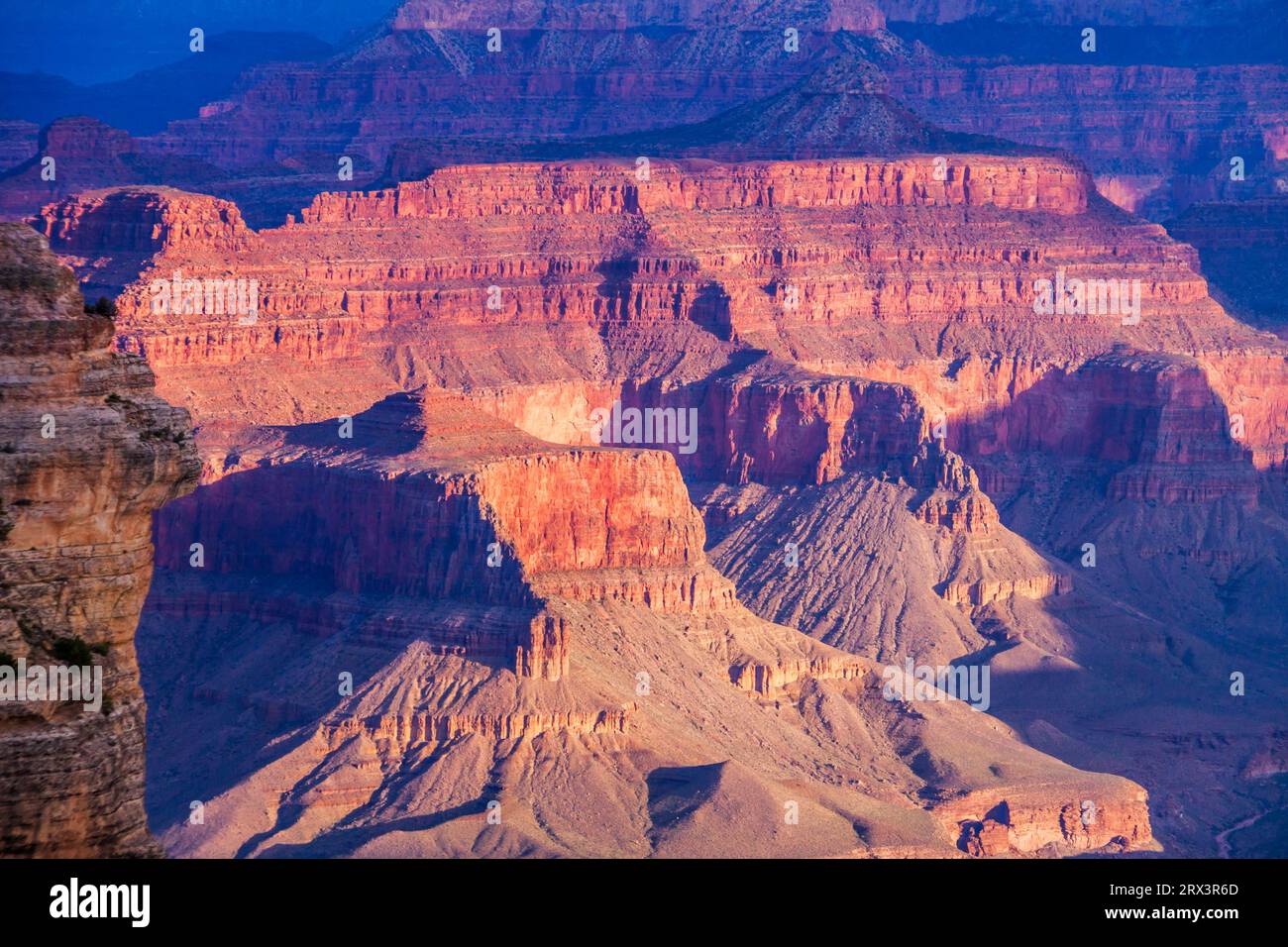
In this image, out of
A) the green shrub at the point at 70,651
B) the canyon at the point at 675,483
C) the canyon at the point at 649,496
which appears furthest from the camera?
the canyon at the point at 675,483

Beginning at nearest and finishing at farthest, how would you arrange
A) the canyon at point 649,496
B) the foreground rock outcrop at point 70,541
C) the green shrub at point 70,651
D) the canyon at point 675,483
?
1. the foreground rock outcrop at point 70,541
2. the green shrub at point 70,651
3. the canyon at point 649,496
4. the canyon at point 675,483

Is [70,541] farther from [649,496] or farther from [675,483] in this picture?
[675,483]

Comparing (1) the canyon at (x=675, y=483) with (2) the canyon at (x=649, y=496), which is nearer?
(2) the canyon at (x=649, y=496)

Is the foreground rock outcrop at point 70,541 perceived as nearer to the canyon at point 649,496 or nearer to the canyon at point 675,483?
the canyon at point 649,496

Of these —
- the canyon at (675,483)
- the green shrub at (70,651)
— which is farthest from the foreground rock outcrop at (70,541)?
the canyon at (675,483)

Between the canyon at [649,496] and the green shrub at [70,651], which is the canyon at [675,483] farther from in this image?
the green shrub at [70,651]

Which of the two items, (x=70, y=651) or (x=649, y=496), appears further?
(x=649, y=496)

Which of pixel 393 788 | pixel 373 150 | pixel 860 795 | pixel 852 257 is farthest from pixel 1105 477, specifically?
pixel 373 150

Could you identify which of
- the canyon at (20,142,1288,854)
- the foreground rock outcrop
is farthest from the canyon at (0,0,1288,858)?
the canyon at (20,142,1288,854)

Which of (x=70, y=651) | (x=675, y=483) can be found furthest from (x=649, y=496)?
(x=70, y=651)

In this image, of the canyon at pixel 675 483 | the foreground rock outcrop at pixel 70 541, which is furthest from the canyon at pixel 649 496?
the canyon at pixel 675 483
